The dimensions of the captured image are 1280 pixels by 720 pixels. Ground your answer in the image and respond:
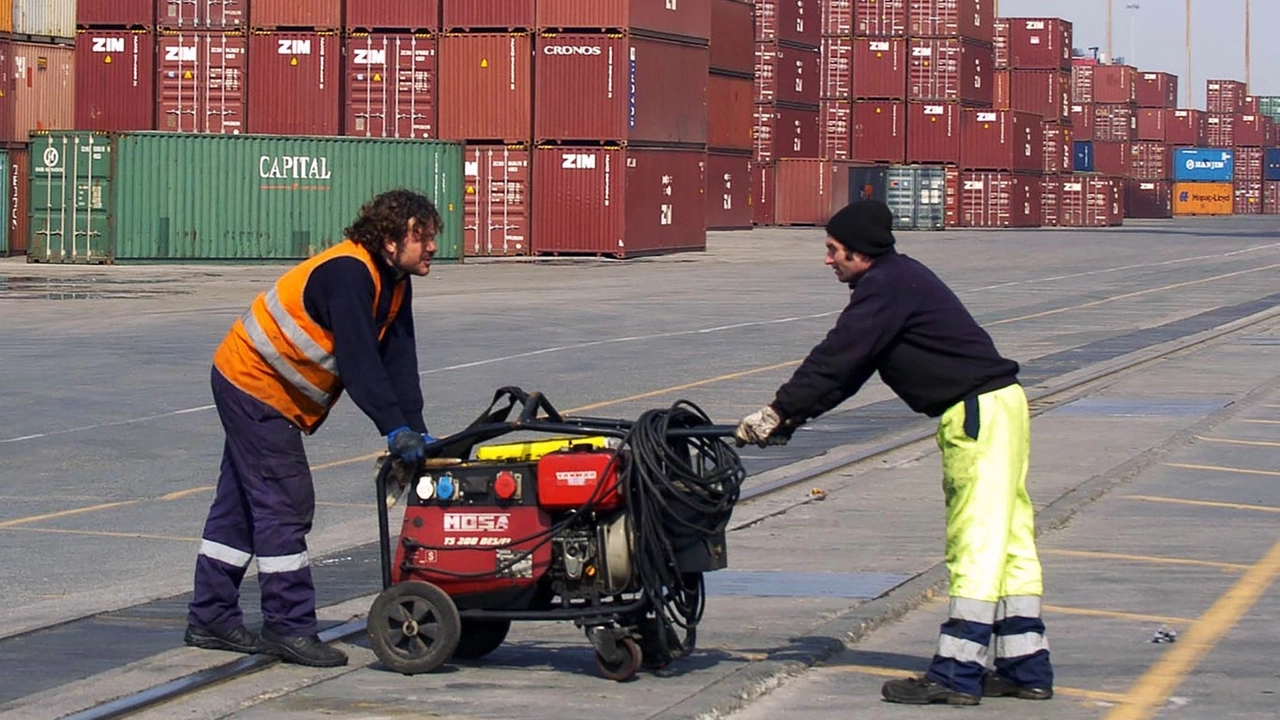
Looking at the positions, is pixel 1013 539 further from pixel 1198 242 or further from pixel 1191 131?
pixel 1191 131

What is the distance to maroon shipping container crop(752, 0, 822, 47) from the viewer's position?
78125 millimetres

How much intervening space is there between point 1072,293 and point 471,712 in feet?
104

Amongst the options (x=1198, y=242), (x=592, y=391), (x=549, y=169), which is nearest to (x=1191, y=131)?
A: (x=1198, y=242)

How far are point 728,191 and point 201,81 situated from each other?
84.4 feet

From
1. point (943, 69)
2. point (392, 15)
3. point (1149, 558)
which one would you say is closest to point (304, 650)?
point (1149, 558)

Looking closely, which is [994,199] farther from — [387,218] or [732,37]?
[387,218]

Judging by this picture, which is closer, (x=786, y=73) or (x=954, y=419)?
(x=954, y=419)

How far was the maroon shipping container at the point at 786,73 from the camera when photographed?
7831 cm

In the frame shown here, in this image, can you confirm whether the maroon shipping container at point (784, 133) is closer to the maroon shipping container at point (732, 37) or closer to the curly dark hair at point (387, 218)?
the maroon shipping container at point (732, 37)

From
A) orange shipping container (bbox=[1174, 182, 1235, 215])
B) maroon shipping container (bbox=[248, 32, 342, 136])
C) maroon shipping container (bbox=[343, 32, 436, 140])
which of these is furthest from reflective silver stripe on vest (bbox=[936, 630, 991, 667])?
orange shipping container (bbox=[1174, 182, 1235, 215])

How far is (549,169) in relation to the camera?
48.6 metres

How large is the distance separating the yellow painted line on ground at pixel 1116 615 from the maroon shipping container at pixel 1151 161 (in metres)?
Result: 120

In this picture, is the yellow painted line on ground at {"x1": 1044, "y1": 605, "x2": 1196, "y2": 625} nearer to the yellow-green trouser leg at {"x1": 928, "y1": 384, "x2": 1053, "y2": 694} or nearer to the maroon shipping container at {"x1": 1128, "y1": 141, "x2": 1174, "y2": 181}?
the yellow-green trouser leg at {"x1": 928, "y1": 384, "x2": 1053, "y2": 694}

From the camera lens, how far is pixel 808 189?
8062 cm
